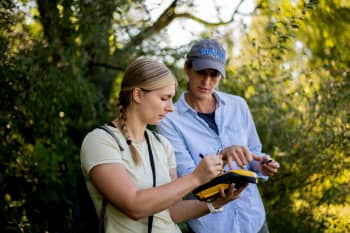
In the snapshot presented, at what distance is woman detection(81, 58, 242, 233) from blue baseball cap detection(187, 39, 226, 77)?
57 cm

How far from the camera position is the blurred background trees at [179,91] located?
4.64 m

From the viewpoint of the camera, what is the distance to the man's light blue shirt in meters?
2.97

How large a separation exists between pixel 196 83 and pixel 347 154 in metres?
2.11

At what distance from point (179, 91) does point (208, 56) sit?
2.06 meters

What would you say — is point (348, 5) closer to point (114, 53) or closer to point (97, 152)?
point (114, 53)

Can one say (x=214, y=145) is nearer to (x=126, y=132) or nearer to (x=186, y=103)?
(x=186, y=103)

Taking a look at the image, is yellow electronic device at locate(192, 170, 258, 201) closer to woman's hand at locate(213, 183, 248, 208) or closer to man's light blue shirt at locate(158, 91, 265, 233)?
woman's hand at locate(213, 183, 248, 208)

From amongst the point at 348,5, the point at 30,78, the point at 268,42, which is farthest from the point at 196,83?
the point at 348,5

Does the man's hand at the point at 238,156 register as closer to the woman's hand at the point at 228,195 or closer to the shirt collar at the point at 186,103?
the woman's hand at the point at 228,195

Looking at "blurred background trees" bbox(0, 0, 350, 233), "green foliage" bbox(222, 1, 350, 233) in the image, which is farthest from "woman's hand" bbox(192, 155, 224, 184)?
"green foliage" bbox(222, 1, 350, 233)

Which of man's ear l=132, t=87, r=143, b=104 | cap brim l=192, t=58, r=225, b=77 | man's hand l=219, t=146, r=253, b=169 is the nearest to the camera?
man's ear l=132, t=87, r=143, b=104

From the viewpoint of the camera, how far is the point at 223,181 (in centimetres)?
244

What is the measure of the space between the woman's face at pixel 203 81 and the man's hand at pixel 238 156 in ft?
1.93

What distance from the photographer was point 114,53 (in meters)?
5.41
